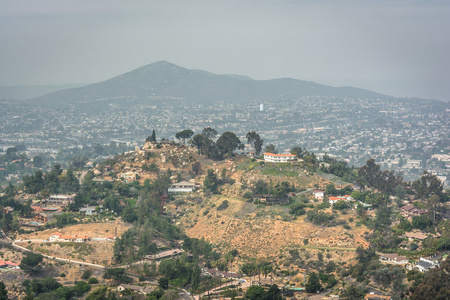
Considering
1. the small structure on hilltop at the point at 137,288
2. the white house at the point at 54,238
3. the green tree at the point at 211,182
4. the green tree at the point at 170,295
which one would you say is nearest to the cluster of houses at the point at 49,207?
the white house at the point at 54,238

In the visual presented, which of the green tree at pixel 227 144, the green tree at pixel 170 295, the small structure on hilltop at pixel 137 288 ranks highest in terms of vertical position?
the green tree at pixel 227 144

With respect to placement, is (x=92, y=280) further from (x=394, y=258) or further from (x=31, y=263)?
(x=394, y=258)

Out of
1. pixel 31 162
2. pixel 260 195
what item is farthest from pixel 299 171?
pixel 31 162

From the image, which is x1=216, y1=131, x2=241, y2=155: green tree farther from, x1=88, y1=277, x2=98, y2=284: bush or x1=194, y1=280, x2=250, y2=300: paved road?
x1=88, y1=277, x2=98, y2=284: bush

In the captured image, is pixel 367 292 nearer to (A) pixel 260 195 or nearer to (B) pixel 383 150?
(A) pixel 260 195

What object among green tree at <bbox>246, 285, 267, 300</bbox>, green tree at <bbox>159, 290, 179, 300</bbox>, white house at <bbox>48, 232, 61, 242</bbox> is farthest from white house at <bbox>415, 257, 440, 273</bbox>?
white house at <bbox>48, 232, 61, 242</bbox>

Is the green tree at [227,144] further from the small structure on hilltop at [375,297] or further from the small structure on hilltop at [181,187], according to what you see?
the small structure on hilltop at [375,297]
